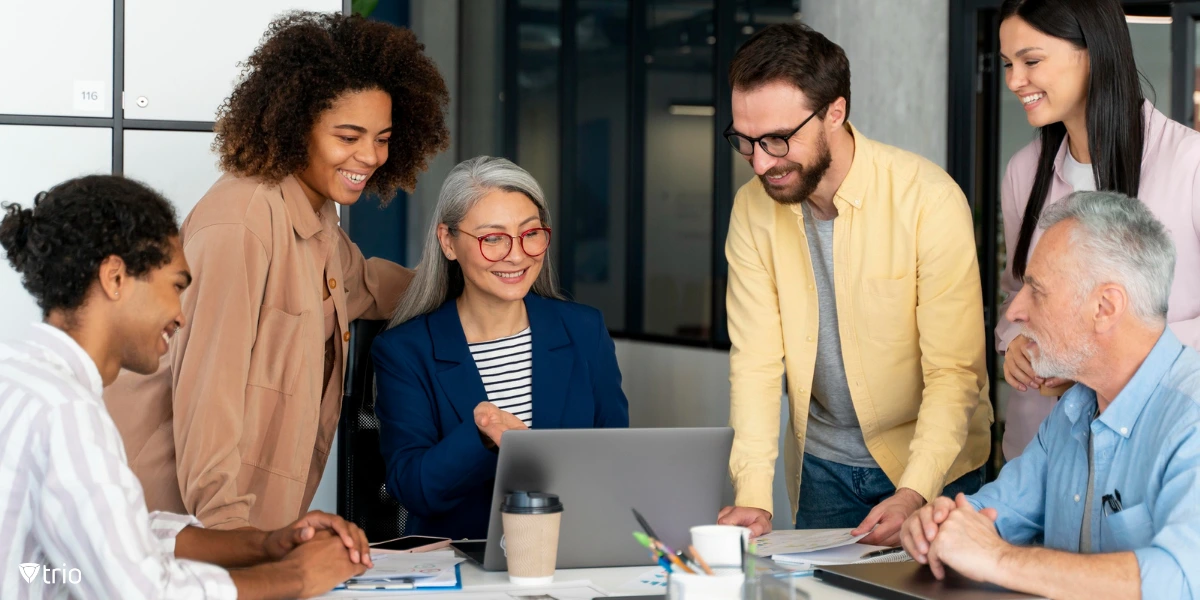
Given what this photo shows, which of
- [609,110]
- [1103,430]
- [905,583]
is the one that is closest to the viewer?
[905,583]

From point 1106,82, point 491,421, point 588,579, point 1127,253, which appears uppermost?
point 1106,82

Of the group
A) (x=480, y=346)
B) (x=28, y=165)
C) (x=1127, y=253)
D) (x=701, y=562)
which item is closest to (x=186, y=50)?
(x=28, y=165)

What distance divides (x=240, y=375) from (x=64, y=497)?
0.77m

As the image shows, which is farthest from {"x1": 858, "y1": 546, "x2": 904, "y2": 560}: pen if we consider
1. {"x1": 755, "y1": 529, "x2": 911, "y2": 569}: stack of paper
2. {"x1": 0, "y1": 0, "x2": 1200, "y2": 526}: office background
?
{"x1": 0, "y1": 0, "x2": 1200, "y2": 526}: office background

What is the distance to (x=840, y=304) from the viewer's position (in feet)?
8.84

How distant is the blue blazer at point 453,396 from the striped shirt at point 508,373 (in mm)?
31

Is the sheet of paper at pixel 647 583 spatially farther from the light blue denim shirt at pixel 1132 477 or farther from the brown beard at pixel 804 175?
the brown beard at pixel 804 175

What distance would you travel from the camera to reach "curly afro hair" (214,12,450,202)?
2.54 metres

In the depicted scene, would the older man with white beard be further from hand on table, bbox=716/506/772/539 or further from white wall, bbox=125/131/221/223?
white wall, bbox=125/131/221/223

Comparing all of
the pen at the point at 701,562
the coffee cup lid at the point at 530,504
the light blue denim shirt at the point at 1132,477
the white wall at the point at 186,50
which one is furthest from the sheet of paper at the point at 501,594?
the white wall at the point at 186,50

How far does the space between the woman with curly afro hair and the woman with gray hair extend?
0.18 m

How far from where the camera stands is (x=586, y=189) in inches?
296

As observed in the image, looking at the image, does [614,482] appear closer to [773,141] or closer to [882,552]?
[882,552]

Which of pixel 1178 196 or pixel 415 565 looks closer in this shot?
pixel 415 565
